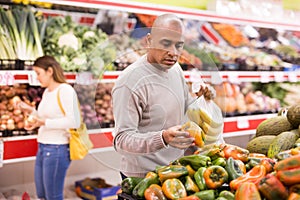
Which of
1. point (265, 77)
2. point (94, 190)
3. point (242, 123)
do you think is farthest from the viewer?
point (265, 77)

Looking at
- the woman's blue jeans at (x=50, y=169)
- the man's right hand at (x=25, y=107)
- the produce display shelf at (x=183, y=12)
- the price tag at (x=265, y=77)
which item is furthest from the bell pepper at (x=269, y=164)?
the price tag at (x=265, y=77)

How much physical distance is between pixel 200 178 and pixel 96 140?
700 mm

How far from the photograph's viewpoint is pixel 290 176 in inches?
50.3

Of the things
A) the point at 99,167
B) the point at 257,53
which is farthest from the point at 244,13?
the point at 99,167

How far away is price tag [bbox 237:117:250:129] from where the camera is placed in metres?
5.04

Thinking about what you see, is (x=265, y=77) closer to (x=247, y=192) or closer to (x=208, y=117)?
(x=208, y=117)

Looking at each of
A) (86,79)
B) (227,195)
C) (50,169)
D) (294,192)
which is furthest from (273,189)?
(50,169)

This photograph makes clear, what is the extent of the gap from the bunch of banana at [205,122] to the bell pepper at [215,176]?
0.50m

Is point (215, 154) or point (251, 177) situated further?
point (215, 154)

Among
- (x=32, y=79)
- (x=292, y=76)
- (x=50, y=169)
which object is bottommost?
(x=50, y=169)

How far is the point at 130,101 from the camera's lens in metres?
2.02

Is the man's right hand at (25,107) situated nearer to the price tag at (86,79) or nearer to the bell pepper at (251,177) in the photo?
the price tag at (86,79)

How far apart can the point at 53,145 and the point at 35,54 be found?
82 centimetres

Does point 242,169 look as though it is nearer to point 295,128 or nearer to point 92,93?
point 295,128
